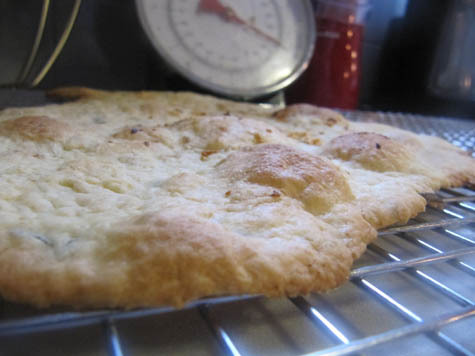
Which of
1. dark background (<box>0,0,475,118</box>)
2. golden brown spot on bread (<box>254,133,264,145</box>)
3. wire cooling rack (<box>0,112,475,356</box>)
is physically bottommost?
wire cooling rack (<box>0,112,475,356</box>)

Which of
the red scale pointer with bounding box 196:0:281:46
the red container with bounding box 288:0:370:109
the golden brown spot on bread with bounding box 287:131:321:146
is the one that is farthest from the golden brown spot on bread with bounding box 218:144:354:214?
the red container with bounding box 288:0:370:109

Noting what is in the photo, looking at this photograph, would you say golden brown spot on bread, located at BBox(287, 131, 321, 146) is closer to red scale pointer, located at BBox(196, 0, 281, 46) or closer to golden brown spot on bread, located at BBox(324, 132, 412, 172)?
golden brown spot on bread, located at BBox(324, 132, 412, 172)

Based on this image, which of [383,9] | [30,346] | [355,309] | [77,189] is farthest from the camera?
[383,9]

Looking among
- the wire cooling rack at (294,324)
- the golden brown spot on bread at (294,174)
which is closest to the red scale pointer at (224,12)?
the golden brown spot on bread at (294,174)

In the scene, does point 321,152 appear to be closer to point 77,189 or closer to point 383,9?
point 77,189

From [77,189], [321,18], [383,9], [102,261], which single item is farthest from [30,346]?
[383,9]
